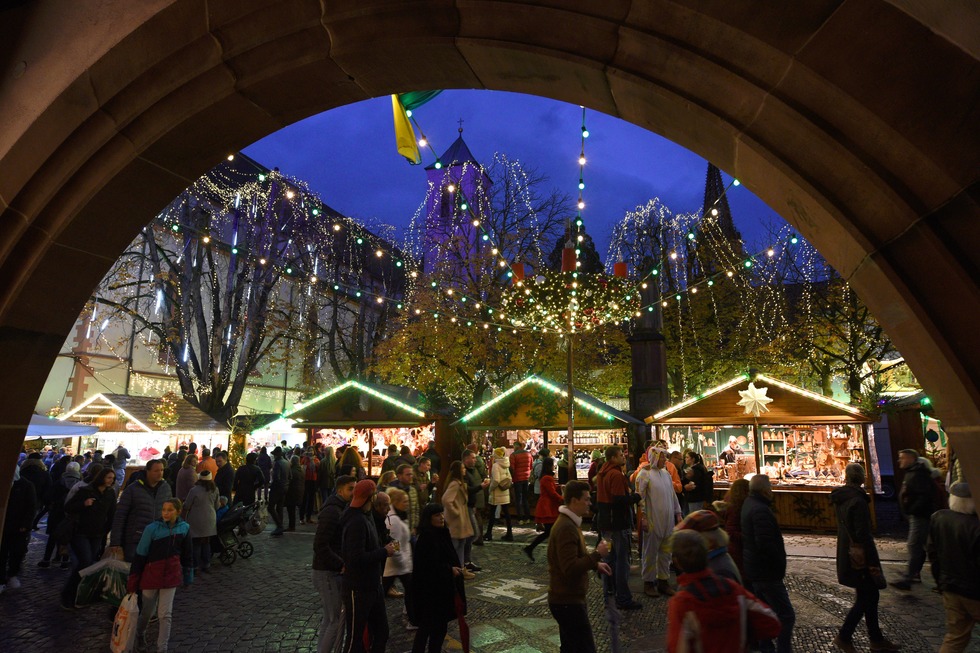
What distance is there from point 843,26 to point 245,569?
965 centimetres

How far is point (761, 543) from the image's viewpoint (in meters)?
4.62

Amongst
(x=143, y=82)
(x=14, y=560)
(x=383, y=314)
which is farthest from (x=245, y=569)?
(x=383, y=314)

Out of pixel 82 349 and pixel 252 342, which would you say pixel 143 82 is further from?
pixel 82 349

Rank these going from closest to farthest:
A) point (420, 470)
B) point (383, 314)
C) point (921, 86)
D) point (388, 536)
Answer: point (921, 86)
point (388, 536)
point (420, 470)
point (383, 314)

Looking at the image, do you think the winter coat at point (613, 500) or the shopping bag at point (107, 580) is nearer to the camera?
the shopping bag at point (107, 580)

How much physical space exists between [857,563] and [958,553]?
750 millimetres

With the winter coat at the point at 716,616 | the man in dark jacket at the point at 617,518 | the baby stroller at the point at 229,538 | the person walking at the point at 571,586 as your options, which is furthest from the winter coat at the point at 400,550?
the baby stroller at the point at 229,538

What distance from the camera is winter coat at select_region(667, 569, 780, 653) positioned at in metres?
2.68

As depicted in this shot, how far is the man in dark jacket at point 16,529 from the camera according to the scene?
7.49 m

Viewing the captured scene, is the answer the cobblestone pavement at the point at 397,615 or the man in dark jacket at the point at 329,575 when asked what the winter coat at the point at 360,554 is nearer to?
the man in dark jacket at the point at 329,575

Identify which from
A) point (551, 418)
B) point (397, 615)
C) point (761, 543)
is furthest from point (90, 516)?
point (551, 418)

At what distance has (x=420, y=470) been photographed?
31.4ft

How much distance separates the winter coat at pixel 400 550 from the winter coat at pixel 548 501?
9.06 feet

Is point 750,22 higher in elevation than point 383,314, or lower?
lower
